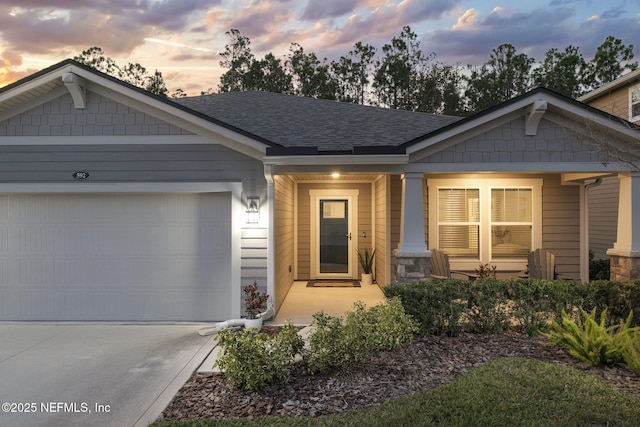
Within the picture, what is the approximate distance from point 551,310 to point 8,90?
8465mm

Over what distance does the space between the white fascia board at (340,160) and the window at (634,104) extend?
32.9ft

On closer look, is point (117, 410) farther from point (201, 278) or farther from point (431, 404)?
point (201, 278)

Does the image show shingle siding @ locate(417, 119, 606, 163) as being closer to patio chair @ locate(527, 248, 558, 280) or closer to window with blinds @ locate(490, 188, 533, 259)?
window with blinds @ locate(490, 188, 533, 259)

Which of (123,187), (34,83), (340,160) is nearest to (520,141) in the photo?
(340,160)

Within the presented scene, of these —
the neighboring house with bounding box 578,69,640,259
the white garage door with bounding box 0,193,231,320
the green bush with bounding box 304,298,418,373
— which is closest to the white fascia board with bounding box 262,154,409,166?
the white garage door with bounding box 0,193,231,320

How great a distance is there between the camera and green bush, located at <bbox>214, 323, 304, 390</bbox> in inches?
155

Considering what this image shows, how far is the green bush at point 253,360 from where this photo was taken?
12.9 feet

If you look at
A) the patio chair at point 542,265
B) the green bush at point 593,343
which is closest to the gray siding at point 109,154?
the green bush at point 593,343

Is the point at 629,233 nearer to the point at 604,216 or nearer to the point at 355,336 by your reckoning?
the point at 355,336

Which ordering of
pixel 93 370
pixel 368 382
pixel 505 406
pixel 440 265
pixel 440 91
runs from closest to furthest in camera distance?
pixel 505 406 → pixel 368 382 → pixel 93 370 → pixel 440 265 → pixel 440 91

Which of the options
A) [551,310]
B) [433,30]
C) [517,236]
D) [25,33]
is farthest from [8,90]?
[433,30]

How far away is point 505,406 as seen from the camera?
138 inches

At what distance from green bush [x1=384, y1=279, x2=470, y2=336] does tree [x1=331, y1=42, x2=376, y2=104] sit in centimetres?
2351

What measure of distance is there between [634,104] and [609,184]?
8.66ft
